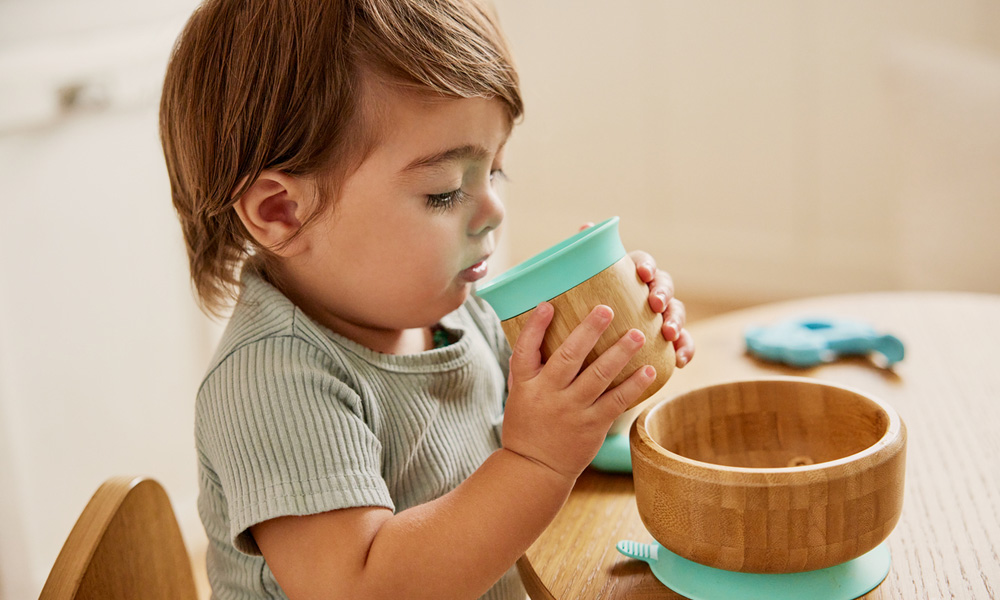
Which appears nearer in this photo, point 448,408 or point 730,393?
point 730,393

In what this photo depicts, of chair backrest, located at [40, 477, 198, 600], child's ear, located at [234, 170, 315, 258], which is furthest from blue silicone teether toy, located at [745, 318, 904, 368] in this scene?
chair backrest, located at [40, 477, 198, 600]

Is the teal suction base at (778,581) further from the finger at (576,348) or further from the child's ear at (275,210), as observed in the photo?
the child's ear at (275,210)

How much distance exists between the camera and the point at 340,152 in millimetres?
792

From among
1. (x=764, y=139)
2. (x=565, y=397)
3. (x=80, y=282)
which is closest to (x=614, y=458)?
(x=565, y=397)

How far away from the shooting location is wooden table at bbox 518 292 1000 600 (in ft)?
2.14

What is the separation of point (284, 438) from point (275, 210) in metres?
0.22

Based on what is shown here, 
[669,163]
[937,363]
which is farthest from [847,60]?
[937,363]

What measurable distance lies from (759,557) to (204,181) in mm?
547

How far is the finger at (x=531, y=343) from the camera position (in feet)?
2.19

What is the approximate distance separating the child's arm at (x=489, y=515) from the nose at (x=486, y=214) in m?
0.16

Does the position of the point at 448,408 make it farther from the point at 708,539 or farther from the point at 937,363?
the point at 937,363

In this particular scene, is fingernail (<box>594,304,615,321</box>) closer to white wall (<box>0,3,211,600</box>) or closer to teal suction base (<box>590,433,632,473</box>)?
teal suction base (<box>590,433,632,473</box>)

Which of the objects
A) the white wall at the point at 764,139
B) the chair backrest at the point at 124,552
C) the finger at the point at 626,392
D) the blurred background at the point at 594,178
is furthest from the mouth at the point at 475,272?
the white wall at the point at 764,139

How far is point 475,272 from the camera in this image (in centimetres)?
87
